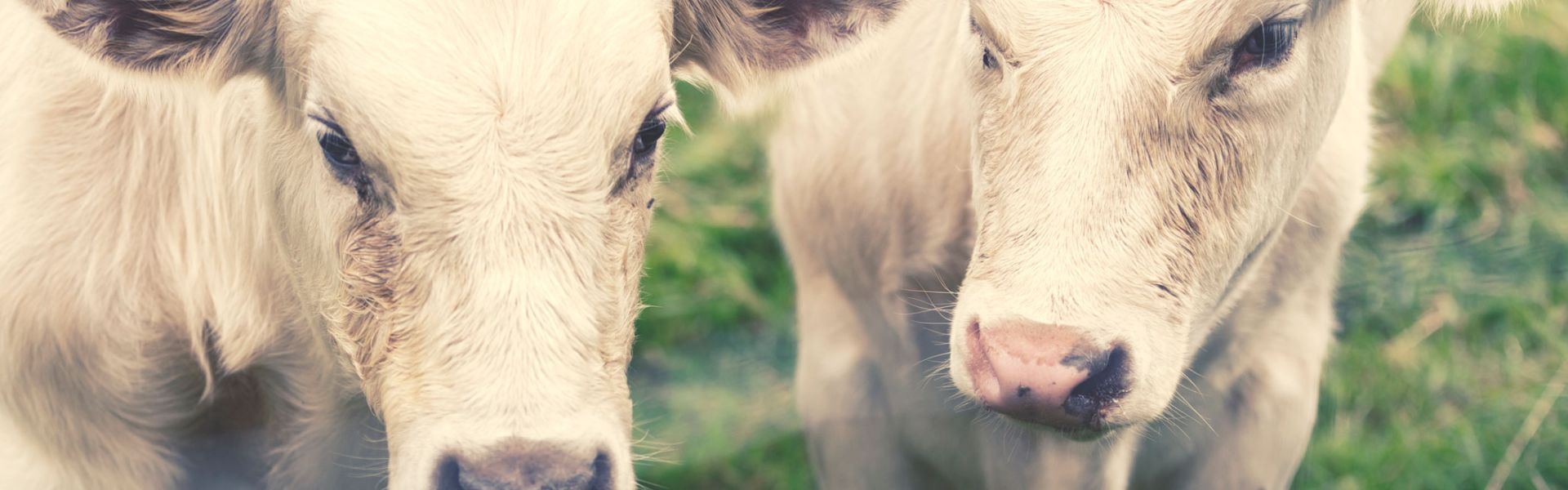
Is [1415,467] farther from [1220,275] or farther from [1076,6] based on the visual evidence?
[1076,6]

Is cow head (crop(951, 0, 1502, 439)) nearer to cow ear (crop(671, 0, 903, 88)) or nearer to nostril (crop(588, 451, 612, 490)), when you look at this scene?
cow ear (crop(671, 0, 903, 88))

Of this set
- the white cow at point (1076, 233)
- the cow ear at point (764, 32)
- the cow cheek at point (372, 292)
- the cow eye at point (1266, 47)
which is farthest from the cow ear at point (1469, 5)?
the cow cheek at point (372, 292)

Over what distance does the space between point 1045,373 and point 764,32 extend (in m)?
0.96

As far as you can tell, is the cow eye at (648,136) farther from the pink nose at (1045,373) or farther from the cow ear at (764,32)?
the pink nose at (1045,373)

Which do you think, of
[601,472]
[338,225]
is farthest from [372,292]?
[601,472]

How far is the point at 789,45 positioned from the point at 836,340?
1174mm

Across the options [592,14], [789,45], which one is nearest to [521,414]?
[592,14]

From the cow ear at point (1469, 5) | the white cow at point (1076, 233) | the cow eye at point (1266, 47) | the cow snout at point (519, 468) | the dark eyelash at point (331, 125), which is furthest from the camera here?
the cow ear at point (1469, 5)

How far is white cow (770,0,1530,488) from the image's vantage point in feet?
9.08

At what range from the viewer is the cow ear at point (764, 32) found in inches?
122

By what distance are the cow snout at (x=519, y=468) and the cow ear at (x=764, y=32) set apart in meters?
0.99

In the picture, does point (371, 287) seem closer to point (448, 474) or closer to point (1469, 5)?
point (448, 474)

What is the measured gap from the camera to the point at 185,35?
9.18 feet

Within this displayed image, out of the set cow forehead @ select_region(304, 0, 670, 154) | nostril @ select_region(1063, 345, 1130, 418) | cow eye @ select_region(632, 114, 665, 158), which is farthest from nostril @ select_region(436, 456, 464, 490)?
nostril @ select_region(1063, 345, 1130, 418)
